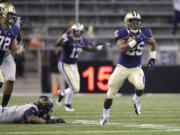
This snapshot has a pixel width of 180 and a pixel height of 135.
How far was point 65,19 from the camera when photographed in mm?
31625

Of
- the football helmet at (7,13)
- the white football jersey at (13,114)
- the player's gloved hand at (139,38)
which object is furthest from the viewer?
the football helmet at (7,13)

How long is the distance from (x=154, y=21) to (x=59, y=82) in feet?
52.1

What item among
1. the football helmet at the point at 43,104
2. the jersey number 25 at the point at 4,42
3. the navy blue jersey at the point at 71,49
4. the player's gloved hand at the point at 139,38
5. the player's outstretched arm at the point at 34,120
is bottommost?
the player's outstretched arm at the point at 34,120

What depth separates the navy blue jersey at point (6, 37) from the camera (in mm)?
8461

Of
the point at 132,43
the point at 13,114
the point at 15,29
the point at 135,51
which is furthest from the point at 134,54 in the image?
the point at 13,114

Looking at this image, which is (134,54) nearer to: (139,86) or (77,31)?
(139,86)

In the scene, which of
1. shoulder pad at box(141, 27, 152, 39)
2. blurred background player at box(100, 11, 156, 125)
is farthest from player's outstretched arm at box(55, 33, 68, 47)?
shoulder pad at box(141, 27, 152, 39)

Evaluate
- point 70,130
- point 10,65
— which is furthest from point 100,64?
point 70,130

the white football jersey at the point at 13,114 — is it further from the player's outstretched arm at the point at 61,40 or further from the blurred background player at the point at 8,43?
the player's outstretched arm at the point at 61,40

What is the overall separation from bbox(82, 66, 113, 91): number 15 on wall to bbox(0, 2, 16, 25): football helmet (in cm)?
849

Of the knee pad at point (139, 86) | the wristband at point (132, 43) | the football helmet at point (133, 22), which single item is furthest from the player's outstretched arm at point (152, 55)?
the wristband at point (132, 43)

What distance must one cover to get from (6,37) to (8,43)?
0.09 metres

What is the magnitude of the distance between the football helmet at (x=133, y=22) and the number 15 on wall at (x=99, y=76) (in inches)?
343

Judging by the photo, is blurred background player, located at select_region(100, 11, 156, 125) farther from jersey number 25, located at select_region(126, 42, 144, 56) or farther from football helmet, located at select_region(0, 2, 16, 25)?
football helmet, located at select_region(0, 2, 16, 25)
